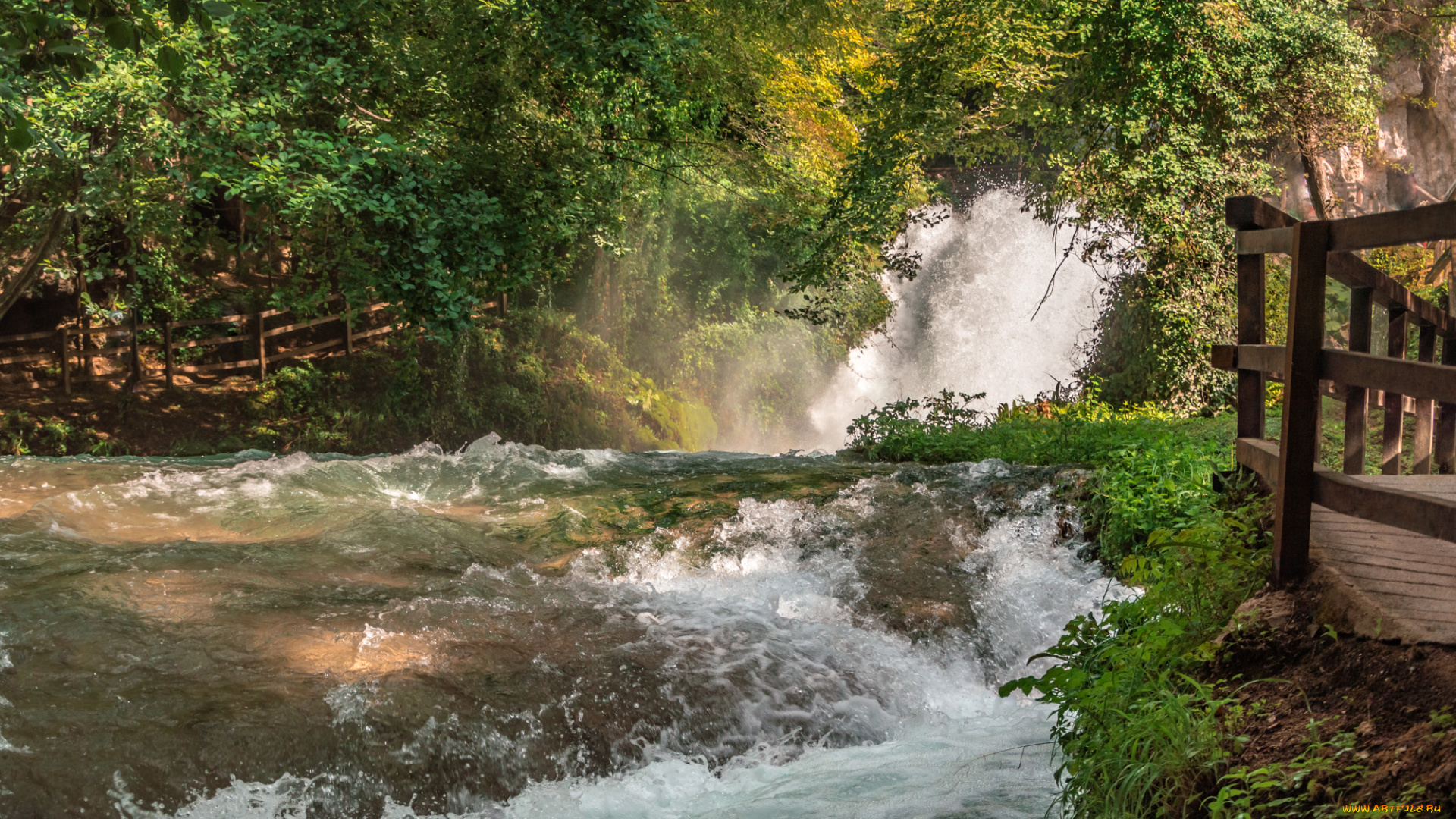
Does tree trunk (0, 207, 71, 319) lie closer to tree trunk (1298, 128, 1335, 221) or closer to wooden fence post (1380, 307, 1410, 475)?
wooden fence post (1380, 307, 1410, 475)

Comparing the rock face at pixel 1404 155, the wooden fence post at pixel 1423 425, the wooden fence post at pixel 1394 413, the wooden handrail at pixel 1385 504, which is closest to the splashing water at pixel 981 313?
the rock face at pixel 1404 155

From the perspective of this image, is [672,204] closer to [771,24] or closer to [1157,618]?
[771,24]

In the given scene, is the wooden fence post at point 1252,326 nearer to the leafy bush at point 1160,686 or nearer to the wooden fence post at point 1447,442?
the leafy bush at point 1160,686

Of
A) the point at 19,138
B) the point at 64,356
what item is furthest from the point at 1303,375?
the point at 64,356

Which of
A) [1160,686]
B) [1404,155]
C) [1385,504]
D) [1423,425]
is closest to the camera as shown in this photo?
[1385,504]

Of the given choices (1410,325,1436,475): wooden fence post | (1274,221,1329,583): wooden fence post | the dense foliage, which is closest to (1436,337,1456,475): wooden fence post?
(1410,325,1436,475): wooden fence post

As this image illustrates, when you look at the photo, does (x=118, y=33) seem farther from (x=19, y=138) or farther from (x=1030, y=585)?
(x=1030, y=585)

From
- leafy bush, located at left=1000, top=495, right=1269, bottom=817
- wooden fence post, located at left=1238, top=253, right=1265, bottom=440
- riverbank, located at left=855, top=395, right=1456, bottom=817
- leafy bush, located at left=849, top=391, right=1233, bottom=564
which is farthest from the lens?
leafy bush, located at left=849, top=391, right=1233, bottom=564

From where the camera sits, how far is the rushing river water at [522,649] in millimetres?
4387

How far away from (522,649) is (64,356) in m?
13.3

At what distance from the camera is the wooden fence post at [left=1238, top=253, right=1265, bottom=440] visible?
14.9 ft

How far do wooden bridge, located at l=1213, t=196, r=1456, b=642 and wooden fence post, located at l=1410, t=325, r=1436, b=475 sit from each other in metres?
0.70

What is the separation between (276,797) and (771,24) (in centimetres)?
1274

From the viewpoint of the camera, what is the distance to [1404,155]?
22.6 metres
